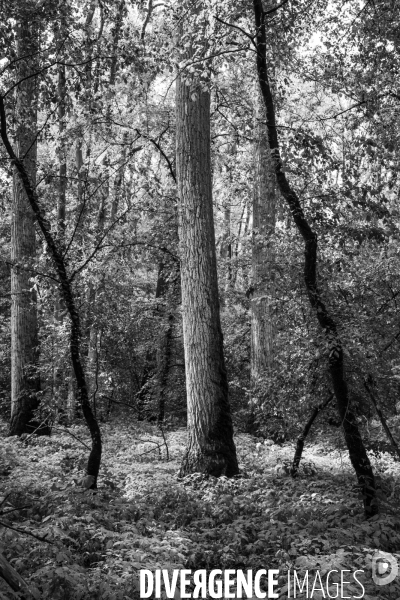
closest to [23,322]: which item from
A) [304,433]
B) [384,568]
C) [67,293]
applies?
[67,293]

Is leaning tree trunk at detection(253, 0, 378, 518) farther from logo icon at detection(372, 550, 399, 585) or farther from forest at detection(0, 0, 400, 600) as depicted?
logo icon at detection(372, 550, 399, 585)

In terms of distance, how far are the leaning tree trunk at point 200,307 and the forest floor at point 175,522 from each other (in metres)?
0.48

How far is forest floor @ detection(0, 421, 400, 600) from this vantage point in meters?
4.04

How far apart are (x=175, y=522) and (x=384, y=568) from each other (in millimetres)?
2396

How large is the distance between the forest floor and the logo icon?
0.05 meters

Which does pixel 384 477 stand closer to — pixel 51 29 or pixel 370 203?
pixel 370 203

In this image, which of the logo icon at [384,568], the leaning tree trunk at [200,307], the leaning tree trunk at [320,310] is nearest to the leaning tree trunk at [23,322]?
the leaning tree trunk at [200,307]

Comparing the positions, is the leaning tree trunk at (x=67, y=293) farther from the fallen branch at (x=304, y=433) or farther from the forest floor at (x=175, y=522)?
the fallen branch at (x=304, y=433)

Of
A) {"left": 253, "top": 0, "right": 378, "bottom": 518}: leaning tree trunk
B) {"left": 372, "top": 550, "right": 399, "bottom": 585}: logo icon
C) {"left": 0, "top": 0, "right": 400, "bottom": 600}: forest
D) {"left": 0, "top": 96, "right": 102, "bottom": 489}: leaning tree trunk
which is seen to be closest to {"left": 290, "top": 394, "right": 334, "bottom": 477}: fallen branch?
{"left": 0, "top": 0, "right": 400, "bottom": 600}: forest

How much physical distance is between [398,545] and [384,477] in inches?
99.2

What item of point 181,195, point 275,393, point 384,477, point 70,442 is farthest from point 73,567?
point 70,442

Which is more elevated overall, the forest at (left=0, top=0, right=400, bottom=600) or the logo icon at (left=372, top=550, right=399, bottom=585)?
the forest at (left=0, top=0, right=400, bottom=600)

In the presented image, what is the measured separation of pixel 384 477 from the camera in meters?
7.56

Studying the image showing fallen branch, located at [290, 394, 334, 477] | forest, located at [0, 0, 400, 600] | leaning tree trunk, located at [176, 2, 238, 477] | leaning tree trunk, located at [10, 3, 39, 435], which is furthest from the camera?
leaning tree trunk, located at [10, 3, 39, 435]
